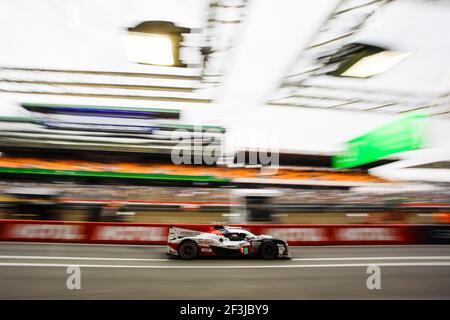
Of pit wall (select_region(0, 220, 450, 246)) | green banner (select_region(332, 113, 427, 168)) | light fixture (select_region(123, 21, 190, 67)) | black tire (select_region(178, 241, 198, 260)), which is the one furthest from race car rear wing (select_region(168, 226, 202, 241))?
green banner (select_region(332, 113, 427, 168))

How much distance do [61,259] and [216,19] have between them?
5.97 metres

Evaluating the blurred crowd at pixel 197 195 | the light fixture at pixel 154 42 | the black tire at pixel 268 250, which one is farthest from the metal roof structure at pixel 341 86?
the blurred crowd at pixel 197 195

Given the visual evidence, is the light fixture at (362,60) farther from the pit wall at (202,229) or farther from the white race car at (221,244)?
the pit wall at (202,229)

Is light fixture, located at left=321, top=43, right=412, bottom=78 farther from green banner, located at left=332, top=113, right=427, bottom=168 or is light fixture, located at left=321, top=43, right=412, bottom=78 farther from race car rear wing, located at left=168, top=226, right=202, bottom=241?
race car rear wing, located at left=168, top=226, right=202, bottom=241

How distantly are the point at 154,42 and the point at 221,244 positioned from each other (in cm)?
456

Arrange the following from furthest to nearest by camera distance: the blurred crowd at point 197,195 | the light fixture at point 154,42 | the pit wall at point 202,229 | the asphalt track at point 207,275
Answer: the blurred crowd at point 197,195 < the pit wall at point 202,229 < the light fixture at point 154,42 < the asphalt track at point 207,275

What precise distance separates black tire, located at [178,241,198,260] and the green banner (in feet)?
27.3

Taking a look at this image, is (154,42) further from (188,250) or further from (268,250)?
(268,250)

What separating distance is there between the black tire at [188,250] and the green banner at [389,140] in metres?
8.31

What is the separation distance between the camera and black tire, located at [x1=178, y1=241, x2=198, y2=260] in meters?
7.12

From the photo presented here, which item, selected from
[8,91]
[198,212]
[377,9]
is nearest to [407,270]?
[377,9]

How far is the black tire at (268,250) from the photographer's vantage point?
7.41m
